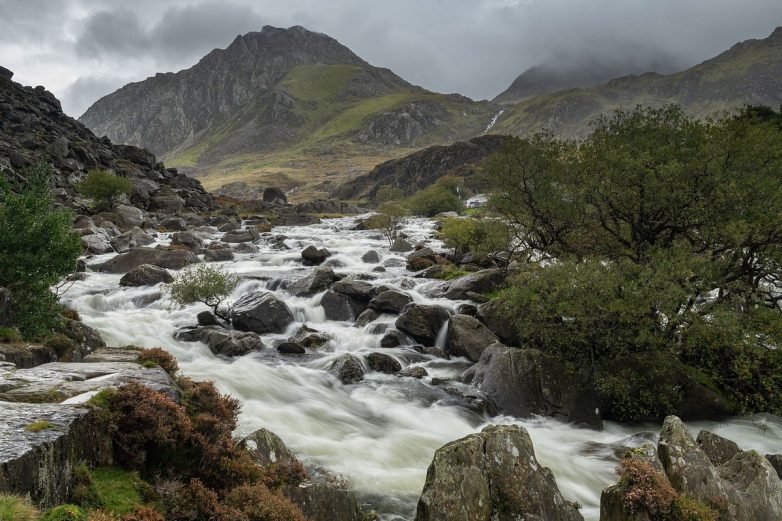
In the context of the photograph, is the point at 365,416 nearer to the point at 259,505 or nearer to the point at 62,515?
the point at 259,505

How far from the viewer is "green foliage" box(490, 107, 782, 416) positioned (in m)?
20.4

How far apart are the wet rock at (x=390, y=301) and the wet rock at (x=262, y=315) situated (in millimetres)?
6136

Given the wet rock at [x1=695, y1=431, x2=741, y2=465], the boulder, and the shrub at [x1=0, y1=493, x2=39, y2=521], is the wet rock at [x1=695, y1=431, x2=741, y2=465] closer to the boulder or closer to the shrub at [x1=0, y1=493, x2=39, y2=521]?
the boulder

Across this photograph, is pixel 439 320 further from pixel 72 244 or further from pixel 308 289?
pixel 72 244

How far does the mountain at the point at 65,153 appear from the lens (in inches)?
3105

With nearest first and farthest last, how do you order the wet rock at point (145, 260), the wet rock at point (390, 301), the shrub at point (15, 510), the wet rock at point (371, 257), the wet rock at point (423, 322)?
1. the shrub at point (15, 510)
2. the wet rock at point (423, 322)
3. the wet rock at point (390, 301)
4. the wet rock at point (145, 260)
5. the wet rock at point (371, 257)

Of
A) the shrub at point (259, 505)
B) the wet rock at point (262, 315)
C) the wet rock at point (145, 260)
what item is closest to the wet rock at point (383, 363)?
the wet rock at point (262, 315)

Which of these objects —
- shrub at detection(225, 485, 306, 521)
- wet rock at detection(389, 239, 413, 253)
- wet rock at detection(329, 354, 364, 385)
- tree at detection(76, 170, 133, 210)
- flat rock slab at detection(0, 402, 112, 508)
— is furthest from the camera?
tree at detection(76, 170, 133, 210)

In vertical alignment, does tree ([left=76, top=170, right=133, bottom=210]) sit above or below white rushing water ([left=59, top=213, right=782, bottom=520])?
above

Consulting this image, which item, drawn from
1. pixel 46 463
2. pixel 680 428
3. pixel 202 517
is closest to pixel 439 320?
pixel 680 428

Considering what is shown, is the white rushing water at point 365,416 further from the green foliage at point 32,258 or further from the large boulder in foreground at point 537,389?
the green foliage at point 32,258

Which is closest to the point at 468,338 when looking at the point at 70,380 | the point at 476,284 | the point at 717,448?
the point at 476,284

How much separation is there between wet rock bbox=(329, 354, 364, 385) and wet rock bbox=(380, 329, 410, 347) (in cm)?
392

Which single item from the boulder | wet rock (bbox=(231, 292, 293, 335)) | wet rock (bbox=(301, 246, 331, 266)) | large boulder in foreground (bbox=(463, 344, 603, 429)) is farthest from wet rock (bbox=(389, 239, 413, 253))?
large boulder in foreground (bbox=(463, 344, 603, 429))
